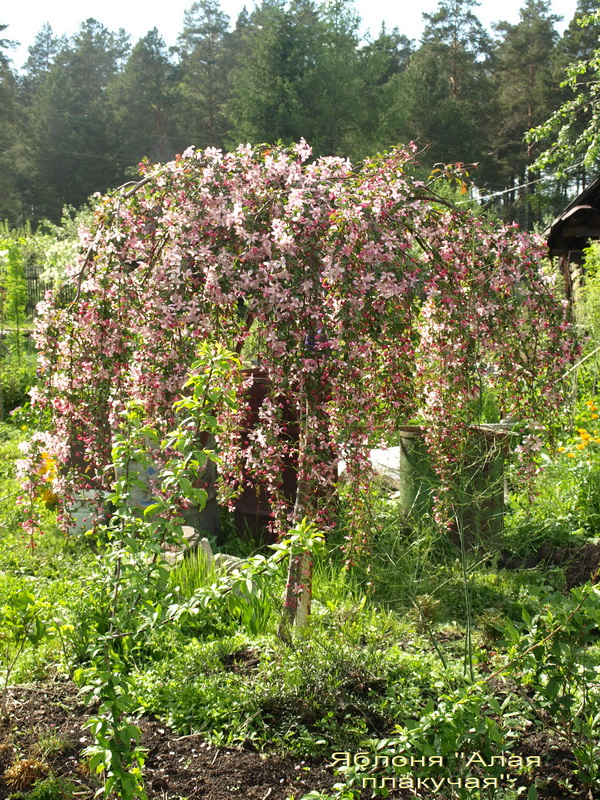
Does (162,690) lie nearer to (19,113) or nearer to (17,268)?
(17,268)

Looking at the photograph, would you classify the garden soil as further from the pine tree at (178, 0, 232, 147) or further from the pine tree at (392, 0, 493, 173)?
the pine tree at (178, 0, 232, 147)

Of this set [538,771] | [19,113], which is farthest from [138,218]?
[19,113]

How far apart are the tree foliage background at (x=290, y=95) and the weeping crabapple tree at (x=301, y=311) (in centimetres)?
1862

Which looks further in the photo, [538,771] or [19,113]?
[19,113]

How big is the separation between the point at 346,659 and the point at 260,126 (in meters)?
21.9

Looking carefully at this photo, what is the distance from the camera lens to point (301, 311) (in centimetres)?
269

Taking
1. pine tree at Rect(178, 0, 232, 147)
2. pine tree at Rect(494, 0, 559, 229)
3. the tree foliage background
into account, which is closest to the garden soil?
the tree foliage background

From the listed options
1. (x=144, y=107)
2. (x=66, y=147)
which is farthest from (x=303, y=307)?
(x=144, y=107)

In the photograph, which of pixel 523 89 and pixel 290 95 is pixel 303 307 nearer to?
pixel 290 95

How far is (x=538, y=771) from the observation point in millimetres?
2148

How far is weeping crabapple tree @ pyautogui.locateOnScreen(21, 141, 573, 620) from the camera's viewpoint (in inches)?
106

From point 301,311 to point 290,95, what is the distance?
21472mm

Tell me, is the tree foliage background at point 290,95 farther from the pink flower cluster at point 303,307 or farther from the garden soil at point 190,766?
the garden soil at point 190,766

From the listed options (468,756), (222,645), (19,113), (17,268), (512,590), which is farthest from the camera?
(19,113)
